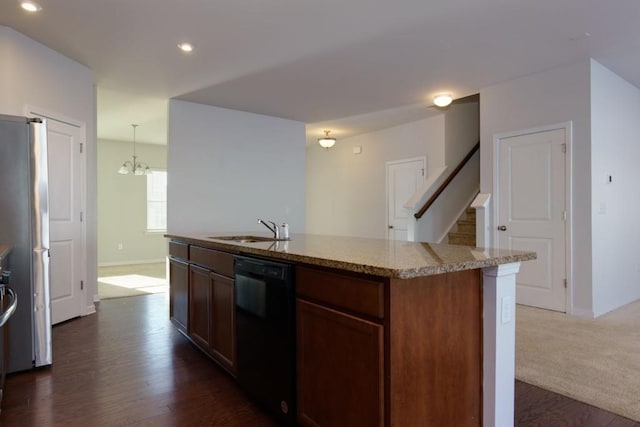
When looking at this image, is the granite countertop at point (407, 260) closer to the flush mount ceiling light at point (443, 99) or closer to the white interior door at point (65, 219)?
the white interior door at point (65, 219)

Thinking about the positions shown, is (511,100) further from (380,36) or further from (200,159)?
(200,159)

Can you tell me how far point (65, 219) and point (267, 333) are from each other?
2.96 m

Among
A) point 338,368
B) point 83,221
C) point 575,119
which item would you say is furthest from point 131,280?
point 575,119

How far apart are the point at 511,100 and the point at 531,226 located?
4.66 ft

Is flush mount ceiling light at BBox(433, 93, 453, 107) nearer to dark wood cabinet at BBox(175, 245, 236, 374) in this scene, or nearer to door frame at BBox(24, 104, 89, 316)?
dark wood cabinet at BBox(175, 245, 236, 374)

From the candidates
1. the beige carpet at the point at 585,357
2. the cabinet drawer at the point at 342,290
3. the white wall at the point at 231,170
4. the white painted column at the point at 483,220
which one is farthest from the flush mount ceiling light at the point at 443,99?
the cabinet drawer at the point at 342,290

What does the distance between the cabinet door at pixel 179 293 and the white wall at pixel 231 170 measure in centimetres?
182

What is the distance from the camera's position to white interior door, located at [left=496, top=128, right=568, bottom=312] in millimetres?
3975

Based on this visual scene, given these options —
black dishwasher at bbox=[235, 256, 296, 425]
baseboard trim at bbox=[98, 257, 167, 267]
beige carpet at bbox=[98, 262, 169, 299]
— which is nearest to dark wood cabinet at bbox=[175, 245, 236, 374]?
black dishwasher at bbox=[235, 256, 296, 425]

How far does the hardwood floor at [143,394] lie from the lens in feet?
6.52

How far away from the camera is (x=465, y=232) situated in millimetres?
5508

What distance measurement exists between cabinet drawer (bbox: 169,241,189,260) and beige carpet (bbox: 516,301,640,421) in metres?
2.55

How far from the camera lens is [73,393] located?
2309 mm

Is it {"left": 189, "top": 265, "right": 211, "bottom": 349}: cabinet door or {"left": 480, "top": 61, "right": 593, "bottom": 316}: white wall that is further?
{"left": 480, "top": 61, "right": 593, "bottom": 316}: white wall
